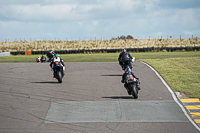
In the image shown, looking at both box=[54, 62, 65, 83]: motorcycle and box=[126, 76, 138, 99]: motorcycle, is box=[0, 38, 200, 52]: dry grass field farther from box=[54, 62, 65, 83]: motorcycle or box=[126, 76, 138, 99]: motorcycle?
box=[126, 76, 138, 99]: motorcycle

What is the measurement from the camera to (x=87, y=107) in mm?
12844

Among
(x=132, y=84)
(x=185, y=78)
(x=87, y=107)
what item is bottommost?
(x=87, y=107)

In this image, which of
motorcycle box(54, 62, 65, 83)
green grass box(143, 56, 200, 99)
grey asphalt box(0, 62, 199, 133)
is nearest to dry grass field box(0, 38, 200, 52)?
green grass box(143, 56, 200, 99)

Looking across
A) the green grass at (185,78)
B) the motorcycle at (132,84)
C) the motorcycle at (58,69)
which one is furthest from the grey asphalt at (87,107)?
the green grass at (185,78)

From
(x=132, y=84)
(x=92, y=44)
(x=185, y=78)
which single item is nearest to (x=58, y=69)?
(x=132, y=84)

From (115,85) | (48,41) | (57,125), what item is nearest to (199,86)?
(115,85)

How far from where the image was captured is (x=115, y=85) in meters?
18.0

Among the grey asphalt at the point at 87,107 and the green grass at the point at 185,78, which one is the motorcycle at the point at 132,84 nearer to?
the grey asphalt at the point at 87,107

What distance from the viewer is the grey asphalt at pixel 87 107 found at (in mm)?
10219

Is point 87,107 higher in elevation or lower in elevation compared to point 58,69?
lower

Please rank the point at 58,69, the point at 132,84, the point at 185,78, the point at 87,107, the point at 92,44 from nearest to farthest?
the point at 87,107 → the point at 132,84 → the point at 58,69 → the point at 185,78 → the point at 92,44

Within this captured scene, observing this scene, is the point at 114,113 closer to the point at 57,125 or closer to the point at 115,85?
the point at 57,125

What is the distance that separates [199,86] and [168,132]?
28.9ft

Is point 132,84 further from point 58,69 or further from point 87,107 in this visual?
point 58,69
